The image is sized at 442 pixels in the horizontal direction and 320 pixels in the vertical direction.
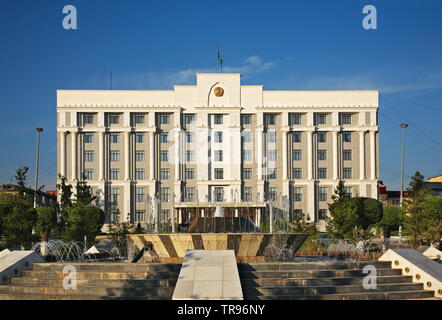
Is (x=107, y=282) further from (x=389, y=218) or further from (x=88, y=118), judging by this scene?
(x=88, y=118)

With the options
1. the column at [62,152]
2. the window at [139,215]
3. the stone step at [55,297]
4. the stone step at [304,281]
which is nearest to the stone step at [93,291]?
the stone step at [55,297]

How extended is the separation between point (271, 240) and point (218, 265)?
3.88m

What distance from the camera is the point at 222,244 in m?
15.4

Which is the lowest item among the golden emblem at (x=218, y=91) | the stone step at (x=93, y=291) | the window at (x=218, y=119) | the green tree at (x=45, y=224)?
the green tree at (x=45, y=224)

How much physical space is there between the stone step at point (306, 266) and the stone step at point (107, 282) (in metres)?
1.87

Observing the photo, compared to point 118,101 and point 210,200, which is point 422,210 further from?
point 118,101

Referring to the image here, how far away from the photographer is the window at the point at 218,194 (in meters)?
53.2

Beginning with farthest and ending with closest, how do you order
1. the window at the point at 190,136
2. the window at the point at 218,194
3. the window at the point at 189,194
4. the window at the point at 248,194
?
the window at the point at 190,136, the window at the point at 248,194, the window at the point at 189,194, the window at the point at 218,194

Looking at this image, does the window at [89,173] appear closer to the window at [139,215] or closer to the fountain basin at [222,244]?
the window at [139,215]

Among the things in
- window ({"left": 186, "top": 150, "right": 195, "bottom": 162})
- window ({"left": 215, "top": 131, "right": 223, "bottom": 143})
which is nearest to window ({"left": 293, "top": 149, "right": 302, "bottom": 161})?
window ({"left": 215, "top": 131, "right": 223, "bottom": 143})

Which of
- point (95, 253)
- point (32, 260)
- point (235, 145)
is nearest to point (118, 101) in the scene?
point (235, 145)

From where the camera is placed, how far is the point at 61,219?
4234 cm

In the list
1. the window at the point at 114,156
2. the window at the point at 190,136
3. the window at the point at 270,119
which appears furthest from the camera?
the window at the point at 270,119

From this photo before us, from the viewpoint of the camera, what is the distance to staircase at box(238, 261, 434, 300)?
12250 millimetres
